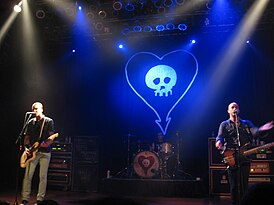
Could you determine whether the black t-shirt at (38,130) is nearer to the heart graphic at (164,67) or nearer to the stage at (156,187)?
the stage at (156,187)

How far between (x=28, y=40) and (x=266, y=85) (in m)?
7.11

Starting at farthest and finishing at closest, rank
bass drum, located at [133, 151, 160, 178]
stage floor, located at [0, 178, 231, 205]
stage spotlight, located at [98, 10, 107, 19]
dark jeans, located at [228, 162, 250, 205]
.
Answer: bass drum, located at [133, 151, 160, 178], stage spotlight, located at [98, 10, 107, 19], stage floor, located at [0, 178, 231, 205], dark jeans, located at [228, 162, 250, 205]

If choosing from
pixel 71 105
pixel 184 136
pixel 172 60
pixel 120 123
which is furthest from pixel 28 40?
pixel 184 136

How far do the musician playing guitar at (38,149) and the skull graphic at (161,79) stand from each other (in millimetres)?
4274

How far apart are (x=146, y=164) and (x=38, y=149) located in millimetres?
3542

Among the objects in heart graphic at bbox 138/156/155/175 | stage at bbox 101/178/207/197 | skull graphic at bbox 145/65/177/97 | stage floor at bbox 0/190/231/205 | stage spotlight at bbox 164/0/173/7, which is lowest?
stage floor at bbox 0/190/231/205

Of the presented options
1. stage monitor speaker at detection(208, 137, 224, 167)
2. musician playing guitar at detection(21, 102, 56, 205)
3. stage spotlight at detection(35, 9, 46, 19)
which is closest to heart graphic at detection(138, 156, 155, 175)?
stage monitor speaker at detection(208, 137, 224, 167)

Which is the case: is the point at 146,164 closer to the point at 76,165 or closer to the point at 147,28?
the point at 76,165

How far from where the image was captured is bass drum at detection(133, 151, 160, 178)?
28.0ft

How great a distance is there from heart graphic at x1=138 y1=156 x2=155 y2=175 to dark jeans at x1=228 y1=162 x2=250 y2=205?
11.8 feet

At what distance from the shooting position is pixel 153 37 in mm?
9695

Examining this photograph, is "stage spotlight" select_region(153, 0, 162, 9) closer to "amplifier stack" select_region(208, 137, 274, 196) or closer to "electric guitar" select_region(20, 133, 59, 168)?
"amplifier stack" select_region(208, 137, 274, 196)

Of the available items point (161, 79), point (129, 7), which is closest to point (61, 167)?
point (161, 79)

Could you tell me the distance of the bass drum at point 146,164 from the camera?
28.0 feet
